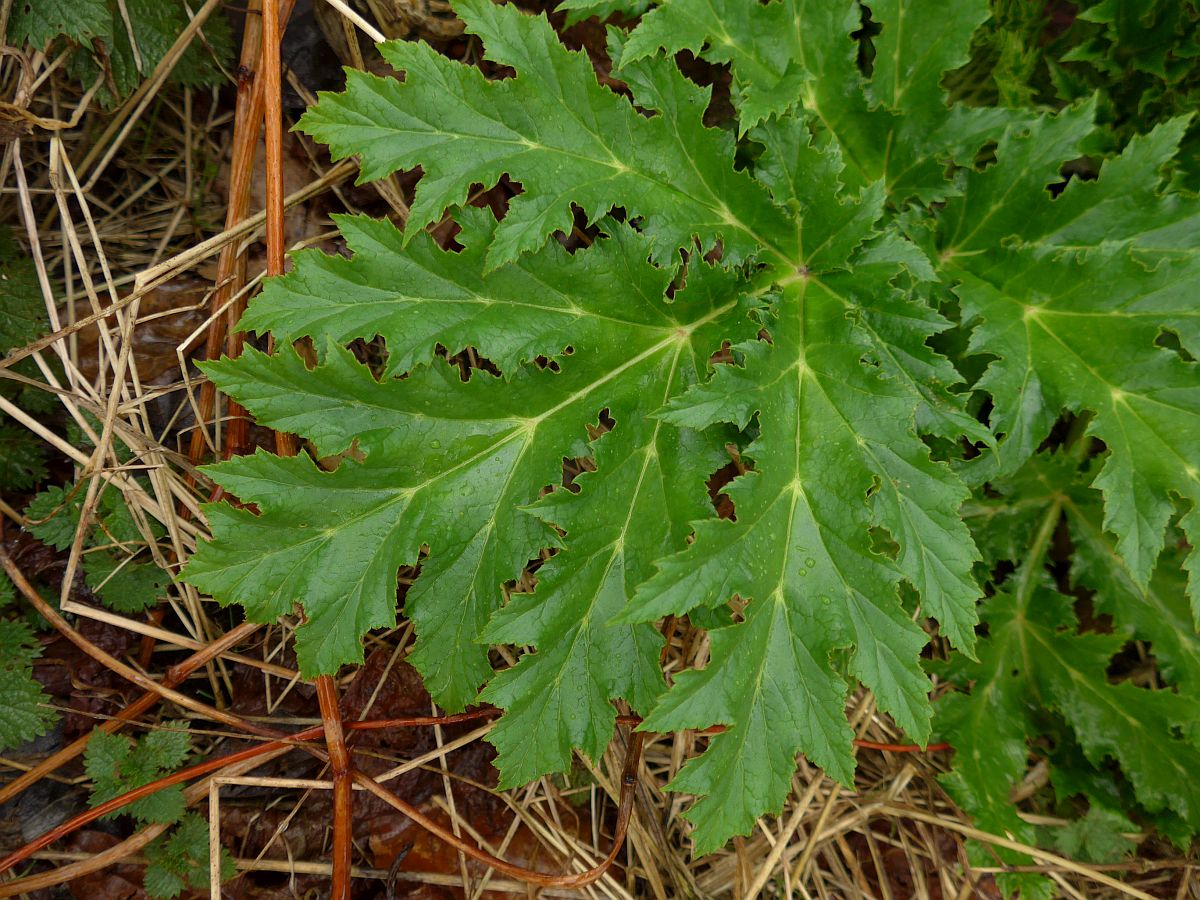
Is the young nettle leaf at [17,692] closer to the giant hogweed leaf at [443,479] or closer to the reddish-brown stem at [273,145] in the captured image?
the giant hogweed leaf at [443,479]

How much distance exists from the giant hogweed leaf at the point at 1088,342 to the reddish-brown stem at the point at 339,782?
79.3 inches

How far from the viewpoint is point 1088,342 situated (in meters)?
2.33

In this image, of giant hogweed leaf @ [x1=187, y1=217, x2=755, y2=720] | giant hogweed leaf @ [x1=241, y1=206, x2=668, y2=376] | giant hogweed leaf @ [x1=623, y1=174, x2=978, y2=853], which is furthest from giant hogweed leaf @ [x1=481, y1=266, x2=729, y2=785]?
giant hogweed leaf @ [x1=241, y1=206, x2=668, y2=376]

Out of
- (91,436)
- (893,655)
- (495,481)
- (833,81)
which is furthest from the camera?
(91,436)

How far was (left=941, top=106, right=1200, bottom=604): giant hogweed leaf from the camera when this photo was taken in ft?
7.24

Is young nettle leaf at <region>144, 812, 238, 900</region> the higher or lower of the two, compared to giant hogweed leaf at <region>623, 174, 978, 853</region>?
lower

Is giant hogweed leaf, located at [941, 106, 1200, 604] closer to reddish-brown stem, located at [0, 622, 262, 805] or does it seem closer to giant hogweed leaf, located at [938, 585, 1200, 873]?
giant hogweed leaf, located at [938, 585, 1200, 873]

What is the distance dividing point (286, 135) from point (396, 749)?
7.06ft

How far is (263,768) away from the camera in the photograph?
2746 millimetres

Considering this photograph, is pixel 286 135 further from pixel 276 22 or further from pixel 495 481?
pixel 495 481

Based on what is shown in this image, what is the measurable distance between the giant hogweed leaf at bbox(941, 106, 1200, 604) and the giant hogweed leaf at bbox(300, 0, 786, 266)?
77cm

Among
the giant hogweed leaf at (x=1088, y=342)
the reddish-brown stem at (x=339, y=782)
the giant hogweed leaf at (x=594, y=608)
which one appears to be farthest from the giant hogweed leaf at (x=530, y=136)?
the reddish-brown stem at (x=339, y=782)

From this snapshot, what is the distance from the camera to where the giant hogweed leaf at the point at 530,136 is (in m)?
2.09

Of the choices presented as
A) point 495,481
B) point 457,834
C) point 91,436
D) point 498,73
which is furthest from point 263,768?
point 498,73
